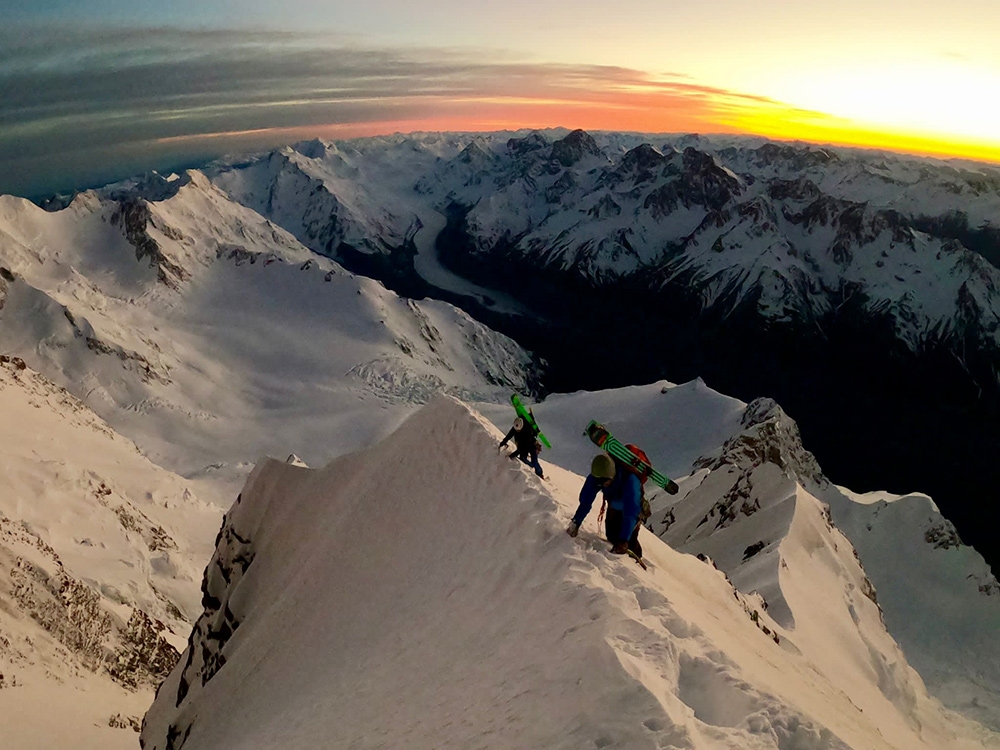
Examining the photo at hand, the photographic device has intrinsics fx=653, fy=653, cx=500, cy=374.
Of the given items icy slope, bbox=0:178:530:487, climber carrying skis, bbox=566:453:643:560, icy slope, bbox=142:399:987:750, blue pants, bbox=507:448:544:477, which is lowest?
icy slope, bbox=0:178:530:487

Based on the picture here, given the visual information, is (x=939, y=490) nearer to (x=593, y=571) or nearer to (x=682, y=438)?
(x=682, y=438)

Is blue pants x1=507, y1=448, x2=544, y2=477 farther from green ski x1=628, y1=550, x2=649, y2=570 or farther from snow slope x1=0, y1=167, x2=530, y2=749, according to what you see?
snow slope x1=0, y1=167, x2=530, y2=749

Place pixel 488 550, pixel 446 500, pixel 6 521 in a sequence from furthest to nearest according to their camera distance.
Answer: pixel 6 521, pixel 446 500, pixel 488 550

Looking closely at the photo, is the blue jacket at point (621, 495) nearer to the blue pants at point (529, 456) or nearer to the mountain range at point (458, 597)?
the mountain range at point (458, 597)

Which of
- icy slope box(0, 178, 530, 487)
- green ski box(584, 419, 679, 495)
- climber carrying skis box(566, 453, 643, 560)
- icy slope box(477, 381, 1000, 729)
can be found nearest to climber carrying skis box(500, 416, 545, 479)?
climber carrying skis box(566, 453, 643, 560)

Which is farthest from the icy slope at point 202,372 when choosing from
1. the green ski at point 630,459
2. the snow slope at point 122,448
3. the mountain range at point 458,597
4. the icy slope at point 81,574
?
the green ski at point 630,459

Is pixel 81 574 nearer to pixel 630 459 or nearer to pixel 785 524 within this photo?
pixel 630 459

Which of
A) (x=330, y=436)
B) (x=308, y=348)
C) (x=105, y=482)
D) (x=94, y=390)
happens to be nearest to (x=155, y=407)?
(x=94, y=390)
